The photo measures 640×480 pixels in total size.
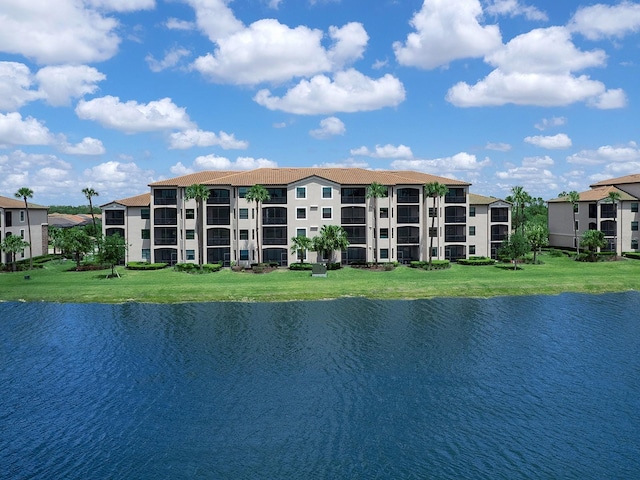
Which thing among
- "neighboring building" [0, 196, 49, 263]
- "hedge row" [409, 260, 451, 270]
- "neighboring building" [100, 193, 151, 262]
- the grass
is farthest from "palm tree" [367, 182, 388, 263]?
"neighboring building" [0, 196, 49, 263]

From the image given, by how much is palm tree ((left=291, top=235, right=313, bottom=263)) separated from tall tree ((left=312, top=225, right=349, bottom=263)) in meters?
1.07

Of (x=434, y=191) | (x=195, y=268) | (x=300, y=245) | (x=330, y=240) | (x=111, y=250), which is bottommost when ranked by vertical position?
(x=195, y=268)

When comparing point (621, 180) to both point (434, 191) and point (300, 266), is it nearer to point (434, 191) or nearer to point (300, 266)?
point (434, 191)

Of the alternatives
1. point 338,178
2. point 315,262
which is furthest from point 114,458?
point 338,178

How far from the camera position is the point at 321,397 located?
30766 mm

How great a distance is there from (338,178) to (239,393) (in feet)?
182

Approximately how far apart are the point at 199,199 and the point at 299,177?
52.8 feet

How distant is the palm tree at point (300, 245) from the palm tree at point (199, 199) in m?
14.3

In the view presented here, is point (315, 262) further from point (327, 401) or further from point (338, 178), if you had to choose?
point (327, 401)

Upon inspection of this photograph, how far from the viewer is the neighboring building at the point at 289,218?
79938mm

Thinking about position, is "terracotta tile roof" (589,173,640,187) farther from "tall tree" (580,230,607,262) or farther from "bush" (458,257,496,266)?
"bush" (458,257,496,266)

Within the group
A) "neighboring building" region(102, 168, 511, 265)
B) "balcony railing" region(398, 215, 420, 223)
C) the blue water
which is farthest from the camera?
"balcony railing" region(398, 215, 420, 223)

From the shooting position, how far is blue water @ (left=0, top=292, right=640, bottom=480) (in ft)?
78.3

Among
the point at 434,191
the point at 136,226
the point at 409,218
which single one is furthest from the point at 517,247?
the point at 136,226
